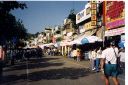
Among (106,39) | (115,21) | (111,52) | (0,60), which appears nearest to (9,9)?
(0,60)

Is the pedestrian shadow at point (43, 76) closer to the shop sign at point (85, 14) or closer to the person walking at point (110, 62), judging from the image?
the person walking at point (110, 62)

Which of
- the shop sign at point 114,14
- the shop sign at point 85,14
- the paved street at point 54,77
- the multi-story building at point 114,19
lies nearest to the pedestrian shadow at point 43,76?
the paved street at point 54,77

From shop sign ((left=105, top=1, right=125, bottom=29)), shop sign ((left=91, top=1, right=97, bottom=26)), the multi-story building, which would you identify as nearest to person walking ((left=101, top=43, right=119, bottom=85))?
the multi-story building

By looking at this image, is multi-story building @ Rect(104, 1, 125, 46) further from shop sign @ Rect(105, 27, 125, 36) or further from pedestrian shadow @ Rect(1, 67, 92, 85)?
pedestrian shadow @ Rect(1, 67, 92, 85)

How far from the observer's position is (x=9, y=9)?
18859mm

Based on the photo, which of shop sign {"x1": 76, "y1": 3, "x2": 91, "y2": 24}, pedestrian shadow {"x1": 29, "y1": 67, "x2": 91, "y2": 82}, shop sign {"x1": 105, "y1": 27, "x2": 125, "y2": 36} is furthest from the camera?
shop sign {"x1": 76, "y1": 3, "x2": 91, "y2": 24}

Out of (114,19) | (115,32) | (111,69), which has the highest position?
(114,19)

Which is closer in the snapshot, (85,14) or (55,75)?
(55,75)

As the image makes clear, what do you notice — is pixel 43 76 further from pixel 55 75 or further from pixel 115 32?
pixel 115 32

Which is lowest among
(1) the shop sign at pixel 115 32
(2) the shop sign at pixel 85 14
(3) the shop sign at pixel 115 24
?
(1) the shop sign at pixel 115 32

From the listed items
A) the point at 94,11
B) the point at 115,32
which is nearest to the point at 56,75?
the point at 115,32

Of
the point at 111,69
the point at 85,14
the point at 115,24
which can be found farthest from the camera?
the point at 85,14

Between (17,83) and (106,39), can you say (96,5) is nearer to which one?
(106,39)

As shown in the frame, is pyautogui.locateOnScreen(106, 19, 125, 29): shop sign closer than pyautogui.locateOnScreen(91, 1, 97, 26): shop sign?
Yes
